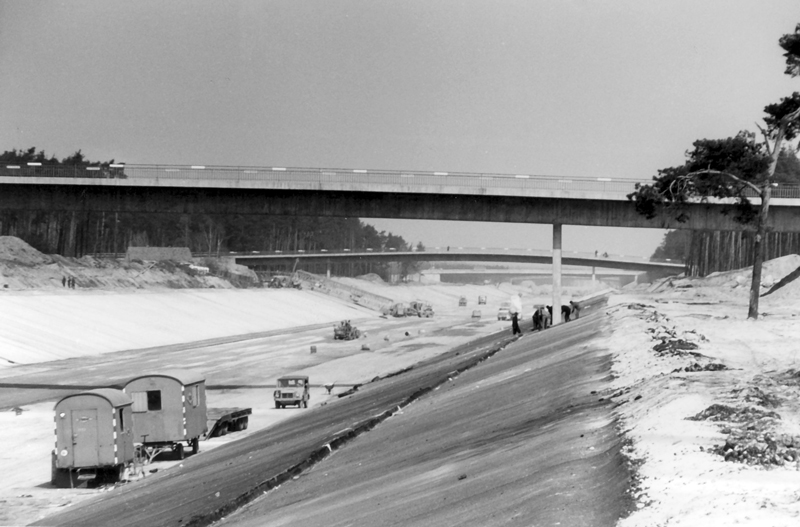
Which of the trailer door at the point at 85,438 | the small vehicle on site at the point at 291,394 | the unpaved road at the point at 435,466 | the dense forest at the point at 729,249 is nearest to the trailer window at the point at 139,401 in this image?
the unpaved road at the point at 435,466

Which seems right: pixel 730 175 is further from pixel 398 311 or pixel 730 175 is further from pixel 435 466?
pixel 398 311

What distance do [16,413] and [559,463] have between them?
106 ft

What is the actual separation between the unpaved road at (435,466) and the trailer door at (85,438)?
5.37 ft

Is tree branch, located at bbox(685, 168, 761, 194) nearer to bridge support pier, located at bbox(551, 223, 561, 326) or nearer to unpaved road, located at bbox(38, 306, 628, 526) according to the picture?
unpaved road, located at bbox(38, 306, 628, 526)

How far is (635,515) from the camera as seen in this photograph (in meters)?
11.5

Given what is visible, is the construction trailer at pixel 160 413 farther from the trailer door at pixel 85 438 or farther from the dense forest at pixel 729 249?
the dense forest at pixel 729 249

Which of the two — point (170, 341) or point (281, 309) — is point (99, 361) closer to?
point (170, 341)

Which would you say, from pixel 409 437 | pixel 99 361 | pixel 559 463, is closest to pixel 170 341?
pixel 99 361

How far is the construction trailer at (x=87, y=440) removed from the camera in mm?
27828

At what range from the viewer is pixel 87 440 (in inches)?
1099

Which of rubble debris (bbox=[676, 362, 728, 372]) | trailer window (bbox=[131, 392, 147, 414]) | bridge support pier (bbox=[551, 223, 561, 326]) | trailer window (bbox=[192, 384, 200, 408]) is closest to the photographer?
rubble debris (bbox=[676, 362, 728, 372])

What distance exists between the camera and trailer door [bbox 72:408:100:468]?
A: 91.5 ft

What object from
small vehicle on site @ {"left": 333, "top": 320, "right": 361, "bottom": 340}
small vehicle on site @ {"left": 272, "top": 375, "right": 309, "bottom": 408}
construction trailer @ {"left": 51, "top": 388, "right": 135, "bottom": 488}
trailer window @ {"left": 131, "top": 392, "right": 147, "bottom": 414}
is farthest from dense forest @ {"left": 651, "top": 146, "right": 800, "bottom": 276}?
construction trailer @ {"left": 51, "top": 388, "right": 135, "bottom": 488}

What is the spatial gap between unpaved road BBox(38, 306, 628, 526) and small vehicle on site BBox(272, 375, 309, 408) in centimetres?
744
